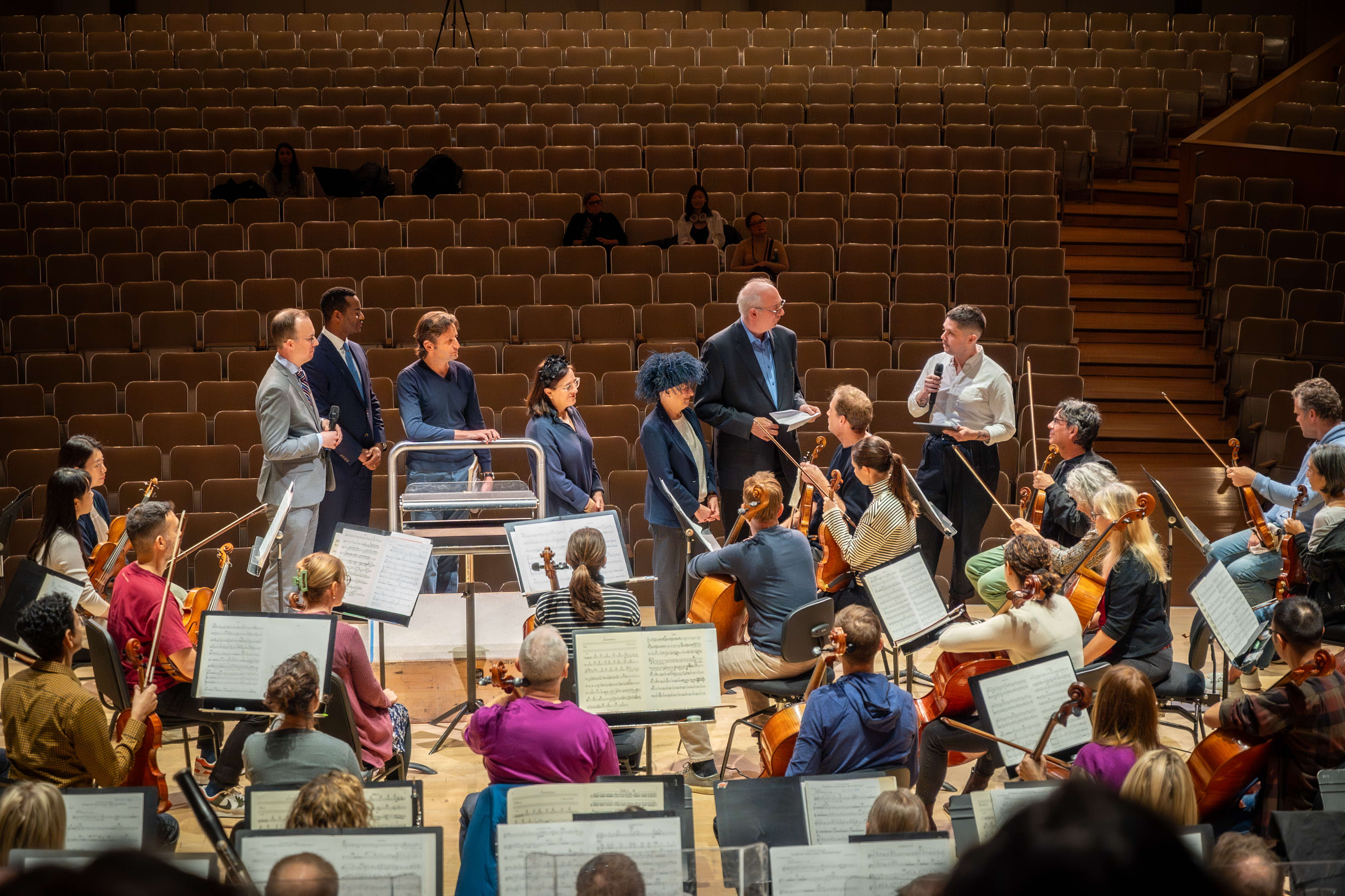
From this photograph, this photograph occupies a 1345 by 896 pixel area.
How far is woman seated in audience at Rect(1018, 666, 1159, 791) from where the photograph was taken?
2600 millimetres

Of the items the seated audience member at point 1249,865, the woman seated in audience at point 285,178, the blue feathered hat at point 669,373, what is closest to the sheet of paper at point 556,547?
the blue feathered hat at point 669,373

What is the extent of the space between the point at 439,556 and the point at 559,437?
695mm

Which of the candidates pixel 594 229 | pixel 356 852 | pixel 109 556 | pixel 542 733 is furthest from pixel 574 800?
pixel 594 229

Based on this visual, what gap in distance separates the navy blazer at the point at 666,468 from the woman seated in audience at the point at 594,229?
10.4 ft

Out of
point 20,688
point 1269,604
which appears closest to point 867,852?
point 20,688

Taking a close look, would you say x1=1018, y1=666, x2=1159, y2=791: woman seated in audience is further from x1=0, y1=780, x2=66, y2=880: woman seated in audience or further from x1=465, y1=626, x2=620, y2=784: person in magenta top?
x1=0, y1=780, x2=66, y2=880: woman seated in audience

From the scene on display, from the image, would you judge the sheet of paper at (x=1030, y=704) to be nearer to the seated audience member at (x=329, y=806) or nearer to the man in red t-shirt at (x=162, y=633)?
the seated audience member at (x=329, y=806)

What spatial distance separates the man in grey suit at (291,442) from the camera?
171 inches

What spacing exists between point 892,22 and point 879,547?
28.9 feet

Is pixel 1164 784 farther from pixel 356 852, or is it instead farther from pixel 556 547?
pixel 556 547

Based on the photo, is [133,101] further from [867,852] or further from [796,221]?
[867,852]

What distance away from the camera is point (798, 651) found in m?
3.47

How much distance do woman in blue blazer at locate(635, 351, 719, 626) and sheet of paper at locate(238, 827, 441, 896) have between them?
2.19 m

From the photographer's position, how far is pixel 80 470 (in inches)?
167
